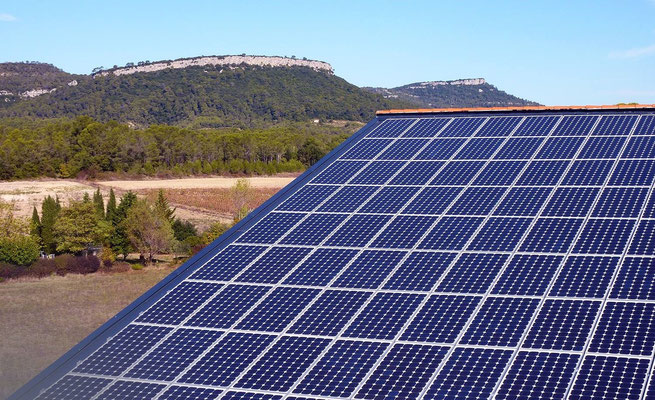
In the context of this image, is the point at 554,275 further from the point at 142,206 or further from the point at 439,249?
the point at 142,206

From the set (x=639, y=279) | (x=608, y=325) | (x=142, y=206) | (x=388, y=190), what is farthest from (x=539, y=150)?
(x=142, y=206)

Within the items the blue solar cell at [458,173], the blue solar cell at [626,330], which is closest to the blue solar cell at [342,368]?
the blue solar cell at [626,330]


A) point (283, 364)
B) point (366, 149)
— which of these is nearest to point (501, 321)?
point (283, 364)

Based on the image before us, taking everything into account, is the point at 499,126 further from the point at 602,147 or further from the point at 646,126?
the point at 646,126

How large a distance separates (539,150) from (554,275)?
27.4 ft

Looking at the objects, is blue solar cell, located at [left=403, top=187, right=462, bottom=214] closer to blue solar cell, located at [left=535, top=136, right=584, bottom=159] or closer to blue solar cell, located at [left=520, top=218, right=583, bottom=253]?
blue solar cell, located at [left=520, top=218, right=583, bottom=253]

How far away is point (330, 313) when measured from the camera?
66.3ft

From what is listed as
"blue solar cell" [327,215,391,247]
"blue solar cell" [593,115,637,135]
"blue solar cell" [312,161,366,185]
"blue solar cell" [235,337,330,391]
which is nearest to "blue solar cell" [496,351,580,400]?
"blue solar cell" [235,337,330,391]

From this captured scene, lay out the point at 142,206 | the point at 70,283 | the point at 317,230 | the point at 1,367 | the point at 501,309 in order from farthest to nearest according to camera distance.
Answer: the point at 142,206 → the point at 70,283 → the point at 1,367 → the point at 317,230 → the point at 501,309

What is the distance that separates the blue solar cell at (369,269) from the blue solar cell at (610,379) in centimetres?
620

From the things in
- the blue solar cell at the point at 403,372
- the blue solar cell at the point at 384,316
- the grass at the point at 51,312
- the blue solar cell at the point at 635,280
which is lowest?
the grass at the point at 51,312

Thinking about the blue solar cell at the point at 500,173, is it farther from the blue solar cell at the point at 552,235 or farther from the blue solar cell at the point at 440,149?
the blue solar cell at the point at 552,235

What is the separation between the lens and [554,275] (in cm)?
2016

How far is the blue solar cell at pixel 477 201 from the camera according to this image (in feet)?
79.5
